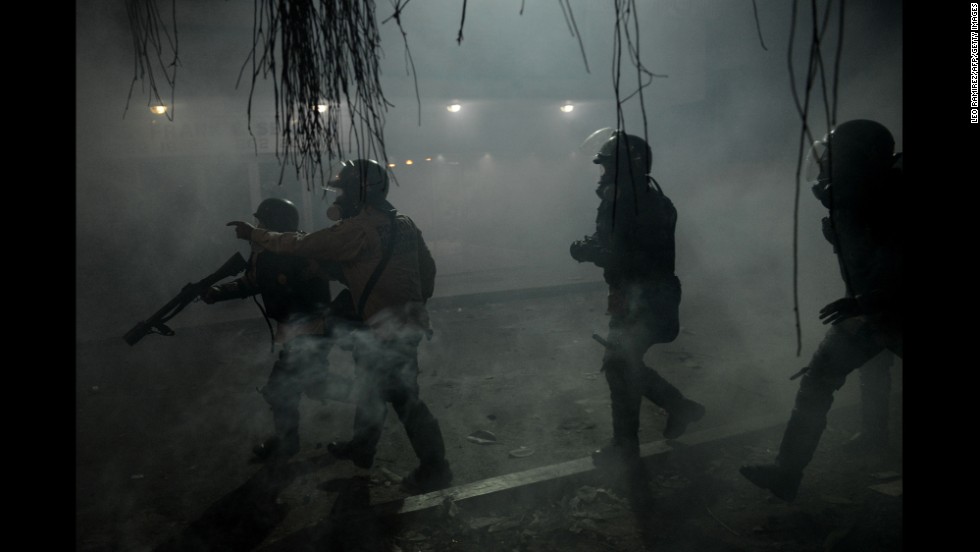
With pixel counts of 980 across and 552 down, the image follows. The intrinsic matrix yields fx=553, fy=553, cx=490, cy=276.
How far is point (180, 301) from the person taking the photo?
370 centimetres

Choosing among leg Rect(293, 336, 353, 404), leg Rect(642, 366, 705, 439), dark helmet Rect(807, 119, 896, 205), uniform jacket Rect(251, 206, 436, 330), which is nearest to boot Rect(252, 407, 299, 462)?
leg Rect(293, 336, 353, 404)

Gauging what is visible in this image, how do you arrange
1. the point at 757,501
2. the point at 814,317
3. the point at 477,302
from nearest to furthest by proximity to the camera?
the point at 757,501 < the point at 814,317 < the point at 477,302

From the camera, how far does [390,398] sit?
3232 mm

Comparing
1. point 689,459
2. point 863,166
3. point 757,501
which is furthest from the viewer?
point 689,459

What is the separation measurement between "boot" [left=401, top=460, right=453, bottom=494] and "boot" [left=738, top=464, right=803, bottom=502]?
1.71 meters

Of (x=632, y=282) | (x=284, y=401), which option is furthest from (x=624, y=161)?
(x=284, y=401)

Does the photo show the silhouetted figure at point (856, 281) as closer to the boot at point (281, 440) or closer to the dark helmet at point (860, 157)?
the dark helmet at point (860, 157)

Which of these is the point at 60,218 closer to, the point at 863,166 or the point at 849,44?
the point at 863,166

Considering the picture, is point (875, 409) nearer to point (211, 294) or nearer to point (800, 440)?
point (800, 440)

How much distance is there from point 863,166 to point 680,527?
2050 millimetres

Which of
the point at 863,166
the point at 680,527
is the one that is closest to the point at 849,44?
the point at 863,166

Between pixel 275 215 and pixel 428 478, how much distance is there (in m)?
2.04

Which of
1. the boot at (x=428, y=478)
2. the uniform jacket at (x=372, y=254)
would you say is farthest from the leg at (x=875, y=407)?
the uniform jacket at (x=372, y=254)

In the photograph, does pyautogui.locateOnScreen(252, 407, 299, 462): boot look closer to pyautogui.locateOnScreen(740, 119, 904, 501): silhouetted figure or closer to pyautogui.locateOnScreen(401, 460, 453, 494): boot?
pyautogui.locateOnScreen(401, 460, 453, 494): boot
